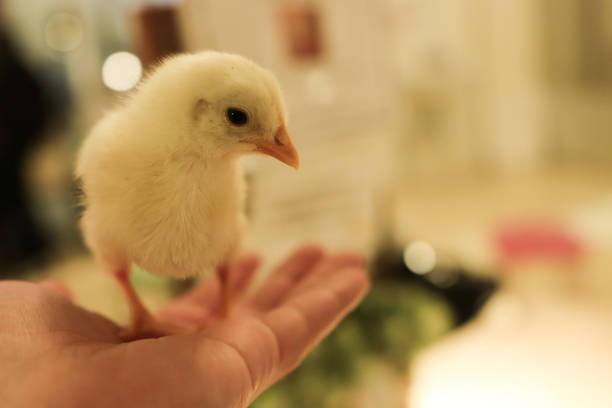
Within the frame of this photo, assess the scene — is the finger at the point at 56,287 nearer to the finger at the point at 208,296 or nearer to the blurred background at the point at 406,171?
the finger at the point at 208,296

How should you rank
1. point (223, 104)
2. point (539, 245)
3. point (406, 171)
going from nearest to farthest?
point (223, 104)
point (539, 245)
point (406, 171)

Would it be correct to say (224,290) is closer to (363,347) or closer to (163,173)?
(163,173)

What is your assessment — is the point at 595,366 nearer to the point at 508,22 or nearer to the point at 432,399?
the point at 432,399

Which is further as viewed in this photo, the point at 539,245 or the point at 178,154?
the point at 539,245

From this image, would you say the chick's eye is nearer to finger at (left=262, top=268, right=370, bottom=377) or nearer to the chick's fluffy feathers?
the chick's fluffy feathers

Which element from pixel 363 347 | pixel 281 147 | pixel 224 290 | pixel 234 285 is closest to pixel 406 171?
pixel 363 347
